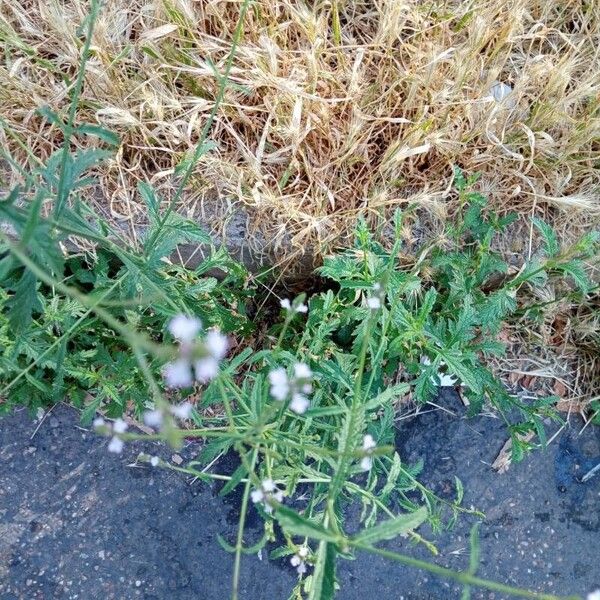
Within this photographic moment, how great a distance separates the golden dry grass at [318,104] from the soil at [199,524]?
742 millimetres

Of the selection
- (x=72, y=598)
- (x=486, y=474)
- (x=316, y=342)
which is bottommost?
(x=72, y=598)

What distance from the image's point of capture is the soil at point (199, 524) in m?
1.93

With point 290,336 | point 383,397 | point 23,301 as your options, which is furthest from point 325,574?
point 290,336

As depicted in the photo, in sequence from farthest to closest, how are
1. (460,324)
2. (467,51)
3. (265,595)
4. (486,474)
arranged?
1. (486,474)
2. (265,595)
3. (467,51)
4. (460,324)

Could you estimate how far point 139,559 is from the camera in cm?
195

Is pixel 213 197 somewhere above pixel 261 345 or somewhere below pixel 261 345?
above

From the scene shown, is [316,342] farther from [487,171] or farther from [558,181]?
[558,181]

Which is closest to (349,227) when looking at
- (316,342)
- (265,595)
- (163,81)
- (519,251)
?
(316,342)

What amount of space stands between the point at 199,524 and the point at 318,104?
1.29 meters

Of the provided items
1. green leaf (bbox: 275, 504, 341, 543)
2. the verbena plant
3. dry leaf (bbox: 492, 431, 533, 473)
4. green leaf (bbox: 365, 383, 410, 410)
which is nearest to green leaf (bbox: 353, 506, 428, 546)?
green leaf (bbox: 275, 504, 341, 543)

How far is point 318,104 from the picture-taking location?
71.7 inches

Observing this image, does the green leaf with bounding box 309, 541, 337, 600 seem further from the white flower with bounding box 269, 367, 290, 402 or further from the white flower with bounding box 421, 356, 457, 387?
the white flower with bounding box 421, 356, 457, 387

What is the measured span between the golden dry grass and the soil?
742 millimetres

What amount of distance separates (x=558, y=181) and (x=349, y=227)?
2.09 ft
